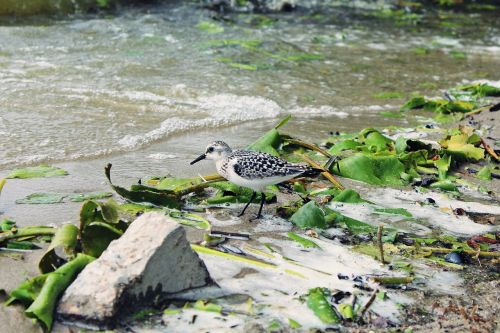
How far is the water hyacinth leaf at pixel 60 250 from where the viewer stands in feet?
11.5

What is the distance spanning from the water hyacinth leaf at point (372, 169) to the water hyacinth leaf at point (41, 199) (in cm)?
199

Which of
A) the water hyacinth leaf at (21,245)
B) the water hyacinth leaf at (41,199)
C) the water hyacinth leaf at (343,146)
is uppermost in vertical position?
the water hyacinth leaf at (21,245)

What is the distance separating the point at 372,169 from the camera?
5383 mm

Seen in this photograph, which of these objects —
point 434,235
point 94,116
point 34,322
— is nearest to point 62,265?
point 34,322

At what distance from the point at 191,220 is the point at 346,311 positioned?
49.4 inches

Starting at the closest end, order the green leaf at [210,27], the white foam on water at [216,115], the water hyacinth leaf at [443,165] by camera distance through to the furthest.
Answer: the water hyacinth leaf at [443,165]
the white foam on water at [216,115]
the green leaf at [210,27]

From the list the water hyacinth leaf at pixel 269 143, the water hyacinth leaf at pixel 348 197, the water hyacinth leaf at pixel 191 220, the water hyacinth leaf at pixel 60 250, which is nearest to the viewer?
the water hyacinth leaf at pixel 60 250

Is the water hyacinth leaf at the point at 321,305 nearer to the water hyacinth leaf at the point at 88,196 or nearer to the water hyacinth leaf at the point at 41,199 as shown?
the water hyacinth leaf at the point at 88,196

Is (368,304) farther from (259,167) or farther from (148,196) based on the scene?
(148,196)

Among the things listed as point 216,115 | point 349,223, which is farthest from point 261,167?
point 216,115

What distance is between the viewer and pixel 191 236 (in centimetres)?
407

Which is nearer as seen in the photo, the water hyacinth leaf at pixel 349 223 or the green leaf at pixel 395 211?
the water hyacinth leaf at pixel 349 223

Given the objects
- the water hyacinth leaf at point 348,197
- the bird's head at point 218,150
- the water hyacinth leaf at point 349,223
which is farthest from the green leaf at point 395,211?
the bird's head at point 218,150

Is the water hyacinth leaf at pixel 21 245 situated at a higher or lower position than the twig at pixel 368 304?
higher
